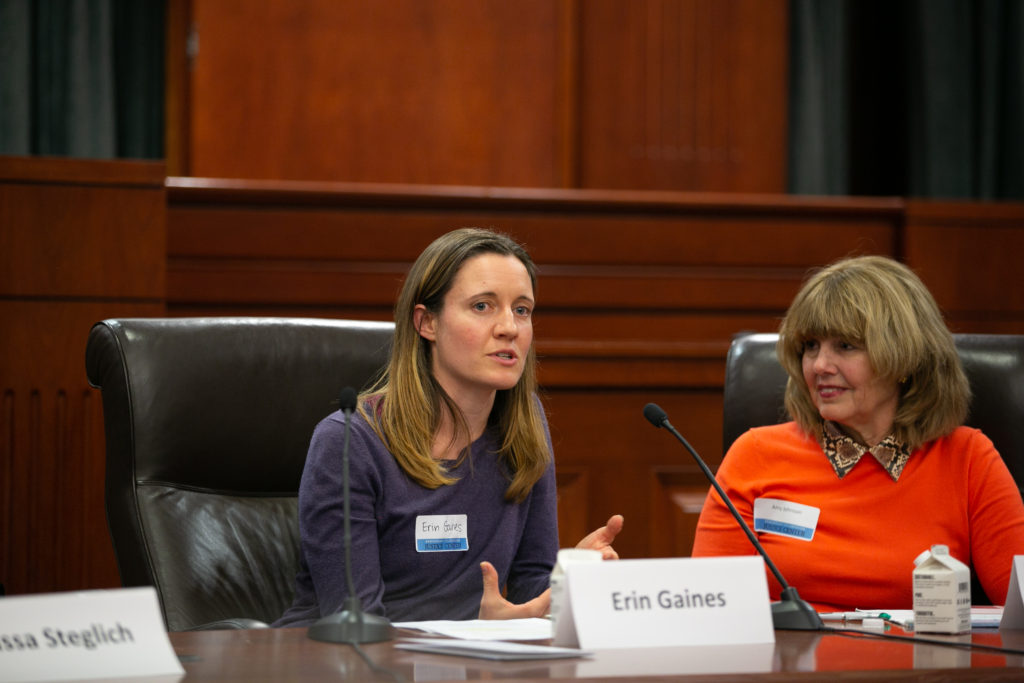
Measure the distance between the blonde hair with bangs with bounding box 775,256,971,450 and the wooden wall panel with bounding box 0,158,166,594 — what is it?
1.50 meters

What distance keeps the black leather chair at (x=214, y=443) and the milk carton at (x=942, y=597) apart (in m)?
1.01

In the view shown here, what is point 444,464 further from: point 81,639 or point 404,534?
point 81,639

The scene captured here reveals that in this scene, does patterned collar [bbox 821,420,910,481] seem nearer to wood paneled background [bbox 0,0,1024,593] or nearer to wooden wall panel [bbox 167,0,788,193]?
wood paneled background [bbox 0,0,1024,593]

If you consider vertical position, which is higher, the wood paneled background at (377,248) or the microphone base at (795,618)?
the wood paneled background at (377,248)

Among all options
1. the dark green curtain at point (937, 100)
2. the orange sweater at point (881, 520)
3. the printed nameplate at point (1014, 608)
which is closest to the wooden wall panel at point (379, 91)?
the dark green curtain at point (937, 100)

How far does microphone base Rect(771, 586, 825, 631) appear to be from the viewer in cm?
141

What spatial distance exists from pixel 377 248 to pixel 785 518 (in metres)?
1.41

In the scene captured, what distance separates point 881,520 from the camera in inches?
77.5

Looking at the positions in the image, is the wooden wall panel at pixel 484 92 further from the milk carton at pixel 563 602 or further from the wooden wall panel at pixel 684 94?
the milk carton at pixel 563 602

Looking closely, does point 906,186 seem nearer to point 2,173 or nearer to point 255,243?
point 255,243

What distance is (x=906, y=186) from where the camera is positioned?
546cm

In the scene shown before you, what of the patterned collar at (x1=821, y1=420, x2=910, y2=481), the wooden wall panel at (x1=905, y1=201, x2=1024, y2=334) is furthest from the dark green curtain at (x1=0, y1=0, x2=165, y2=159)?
the patterned collar at (x1=821, y1=420, x2=910, y2=481)

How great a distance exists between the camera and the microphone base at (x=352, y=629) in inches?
50.6

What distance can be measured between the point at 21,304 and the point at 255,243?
601mm
